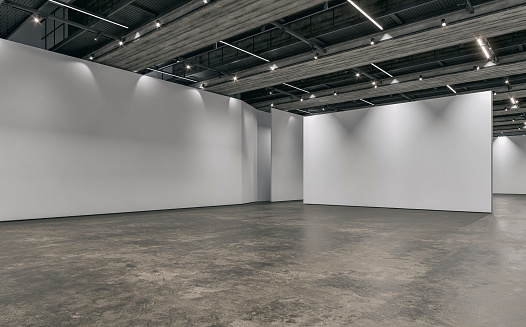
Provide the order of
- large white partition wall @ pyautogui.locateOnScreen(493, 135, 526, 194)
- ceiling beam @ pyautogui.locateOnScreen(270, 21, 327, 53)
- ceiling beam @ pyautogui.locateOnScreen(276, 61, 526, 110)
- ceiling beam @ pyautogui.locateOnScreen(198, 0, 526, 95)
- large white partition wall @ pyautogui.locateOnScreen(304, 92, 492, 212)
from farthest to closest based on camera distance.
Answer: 1. large white partition wall @ pyautogui.locateOnScreen(493, 135, 526, 194)
2. large white partition wall @ pyautogui.locateOnScreen(304, 92, 492, 212)
3. ceiling beam @ pyautogui.locateOnScreen(276, 61, 526, 110)
4. ceiling beam @ pyautogui.locateOnScreen(270, 21, 327, 53)
5. ceiling beam @ pyautogui.locateOnScreen(198, 0, 526, 95)

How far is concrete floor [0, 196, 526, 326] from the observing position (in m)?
3.13

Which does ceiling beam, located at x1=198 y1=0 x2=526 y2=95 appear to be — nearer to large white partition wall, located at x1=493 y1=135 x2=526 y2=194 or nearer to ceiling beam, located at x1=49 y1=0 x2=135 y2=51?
ceiling beam, located at x1=49 y1=0 x2=135 y2=51

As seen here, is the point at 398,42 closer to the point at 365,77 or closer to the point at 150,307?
the point at 365,77

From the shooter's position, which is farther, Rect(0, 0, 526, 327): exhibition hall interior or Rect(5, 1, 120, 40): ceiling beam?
Rect(5, 1, 120, 40): ceiling beam

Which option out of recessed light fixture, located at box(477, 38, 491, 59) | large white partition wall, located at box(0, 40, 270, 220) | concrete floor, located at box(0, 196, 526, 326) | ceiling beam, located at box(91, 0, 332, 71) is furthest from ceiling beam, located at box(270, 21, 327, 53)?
concrete floor, located at box(0, 196, 526, 326)

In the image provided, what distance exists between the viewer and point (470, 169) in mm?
13625

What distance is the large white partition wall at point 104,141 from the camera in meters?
10.5

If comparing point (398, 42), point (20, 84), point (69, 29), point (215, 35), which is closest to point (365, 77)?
point (398, 42)

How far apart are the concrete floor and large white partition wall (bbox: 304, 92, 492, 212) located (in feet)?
20.6

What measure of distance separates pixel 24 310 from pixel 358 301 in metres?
3.34

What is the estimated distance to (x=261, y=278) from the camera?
4320 mm

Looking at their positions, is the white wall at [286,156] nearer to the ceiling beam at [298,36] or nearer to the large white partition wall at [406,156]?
the large white partition wall at [406,156]

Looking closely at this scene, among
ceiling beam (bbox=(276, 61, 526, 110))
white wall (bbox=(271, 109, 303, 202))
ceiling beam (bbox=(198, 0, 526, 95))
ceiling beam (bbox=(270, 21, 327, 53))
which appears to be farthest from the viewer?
white wall (bbox=(271, 109, 303, 202))

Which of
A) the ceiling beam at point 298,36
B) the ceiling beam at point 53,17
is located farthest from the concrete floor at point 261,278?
the ceiling beam at point 298,36
